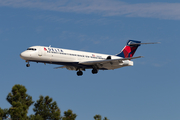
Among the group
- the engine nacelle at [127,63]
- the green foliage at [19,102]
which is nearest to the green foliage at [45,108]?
the green foliage at [19,102]

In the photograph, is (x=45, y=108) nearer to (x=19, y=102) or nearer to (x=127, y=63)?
(x=19, y=102)

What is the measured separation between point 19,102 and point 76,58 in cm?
1176

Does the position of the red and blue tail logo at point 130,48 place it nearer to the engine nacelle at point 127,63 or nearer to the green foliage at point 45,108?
the engine nacelle at point 127,63

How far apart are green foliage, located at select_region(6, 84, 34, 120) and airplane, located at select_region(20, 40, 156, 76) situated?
5.82 m

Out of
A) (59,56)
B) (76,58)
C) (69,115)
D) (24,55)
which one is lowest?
(69,115)

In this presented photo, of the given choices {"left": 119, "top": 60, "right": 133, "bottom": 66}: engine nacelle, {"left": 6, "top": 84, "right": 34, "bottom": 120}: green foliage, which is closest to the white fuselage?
{"left": 119, "top": 60, "right": 133, "bottom": 66}: engine nacelle

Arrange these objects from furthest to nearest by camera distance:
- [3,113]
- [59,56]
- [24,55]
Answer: [59,56], [24,55], [3,113]

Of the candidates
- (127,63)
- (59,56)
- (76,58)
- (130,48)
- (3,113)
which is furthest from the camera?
(130,48)

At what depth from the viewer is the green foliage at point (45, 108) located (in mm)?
63284

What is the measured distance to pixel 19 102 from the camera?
192ft

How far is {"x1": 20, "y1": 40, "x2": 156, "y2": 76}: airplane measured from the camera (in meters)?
59.5

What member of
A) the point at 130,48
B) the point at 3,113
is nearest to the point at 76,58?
the point at 130,48

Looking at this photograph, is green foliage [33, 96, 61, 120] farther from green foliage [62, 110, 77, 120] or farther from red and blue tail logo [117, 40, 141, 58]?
red and blue tail logo [117, 40, 141, 58]

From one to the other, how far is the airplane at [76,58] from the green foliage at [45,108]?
7031mm
